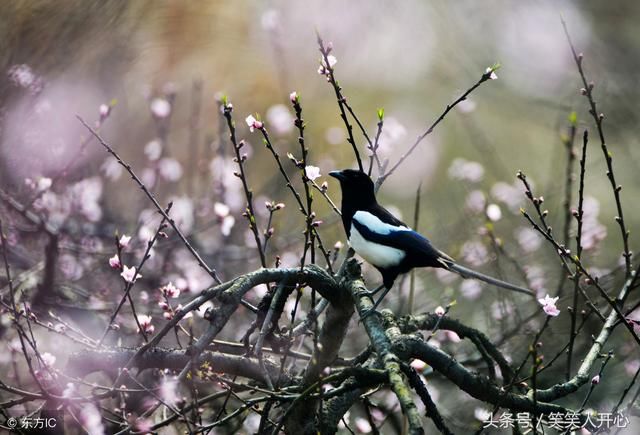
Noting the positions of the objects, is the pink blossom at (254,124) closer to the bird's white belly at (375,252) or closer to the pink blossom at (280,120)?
the bird's white belly at (375,252)

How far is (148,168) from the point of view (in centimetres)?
679

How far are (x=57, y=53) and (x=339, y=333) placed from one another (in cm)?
A: 291

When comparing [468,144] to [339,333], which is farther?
[468,144]

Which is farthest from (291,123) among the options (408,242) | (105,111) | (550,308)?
(550,308)

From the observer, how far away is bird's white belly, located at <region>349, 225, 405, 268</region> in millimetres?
3676

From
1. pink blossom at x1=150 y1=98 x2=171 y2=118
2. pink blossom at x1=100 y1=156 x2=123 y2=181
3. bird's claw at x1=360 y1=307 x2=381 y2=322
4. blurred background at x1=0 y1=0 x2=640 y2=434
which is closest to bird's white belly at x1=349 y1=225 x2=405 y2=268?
blurred background at x1=0 y1=0 x2=640 y2=434

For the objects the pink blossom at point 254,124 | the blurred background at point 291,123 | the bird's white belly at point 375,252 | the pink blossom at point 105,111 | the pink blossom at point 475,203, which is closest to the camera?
the pink blossom at point 254,124

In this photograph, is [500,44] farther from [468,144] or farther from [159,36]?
[159,36]

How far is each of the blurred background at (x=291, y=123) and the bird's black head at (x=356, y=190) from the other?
68cm

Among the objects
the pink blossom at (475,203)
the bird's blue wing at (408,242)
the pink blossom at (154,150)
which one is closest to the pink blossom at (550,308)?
the bird's blue wing at (408,242)

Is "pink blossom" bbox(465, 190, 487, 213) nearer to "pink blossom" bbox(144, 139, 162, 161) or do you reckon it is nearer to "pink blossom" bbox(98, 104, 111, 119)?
"pink blossom" bbox(144, 139, 162, 161)

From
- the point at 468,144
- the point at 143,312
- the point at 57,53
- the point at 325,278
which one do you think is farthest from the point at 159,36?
the point at 468,144

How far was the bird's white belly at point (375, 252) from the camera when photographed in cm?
368

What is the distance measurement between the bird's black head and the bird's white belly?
0.72 ft
